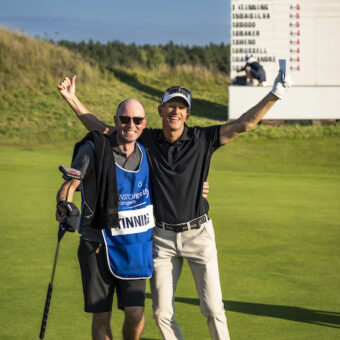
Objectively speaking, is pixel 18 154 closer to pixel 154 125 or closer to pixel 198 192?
pixel 154 125

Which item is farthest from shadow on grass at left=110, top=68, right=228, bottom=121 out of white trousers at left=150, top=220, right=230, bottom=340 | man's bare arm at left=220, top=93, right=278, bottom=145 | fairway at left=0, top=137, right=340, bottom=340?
white trousers at left=150, top=220, right=230, bottom=340

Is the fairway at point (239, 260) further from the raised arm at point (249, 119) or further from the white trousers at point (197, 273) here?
the raised arm at point (249, 119)

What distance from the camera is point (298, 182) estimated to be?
18250 mm

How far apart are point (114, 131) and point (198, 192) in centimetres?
73

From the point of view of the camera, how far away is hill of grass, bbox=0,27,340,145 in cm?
3003

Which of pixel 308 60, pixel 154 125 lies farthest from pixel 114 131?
pixel 308 60

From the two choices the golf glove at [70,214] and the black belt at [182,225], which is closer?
the golf glove at [70,214]

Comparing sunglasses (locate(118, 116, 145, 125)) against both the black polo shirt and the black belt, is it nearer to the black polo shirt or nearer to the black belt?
the black polo shirt

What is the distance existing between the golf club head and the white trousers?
0.88 meters

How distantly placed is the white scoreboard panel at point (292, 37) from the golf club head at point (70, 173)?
2960 cm

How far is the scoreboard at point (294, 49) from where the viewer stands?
3384cm

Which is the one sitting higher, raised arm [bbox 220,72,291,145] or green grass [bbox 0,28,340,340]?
raised arm [bbox 220,72,291,145]

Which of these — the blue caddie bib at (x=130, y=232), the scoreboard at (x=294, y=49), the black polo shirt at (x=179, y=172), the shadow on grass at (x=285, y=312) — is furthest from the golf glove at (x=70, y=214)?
the scoreboard at (x=294, y=49)

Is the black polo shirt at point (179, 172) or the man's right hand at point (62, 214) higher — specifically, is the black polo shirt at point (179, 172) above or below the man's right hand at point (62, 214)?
above
